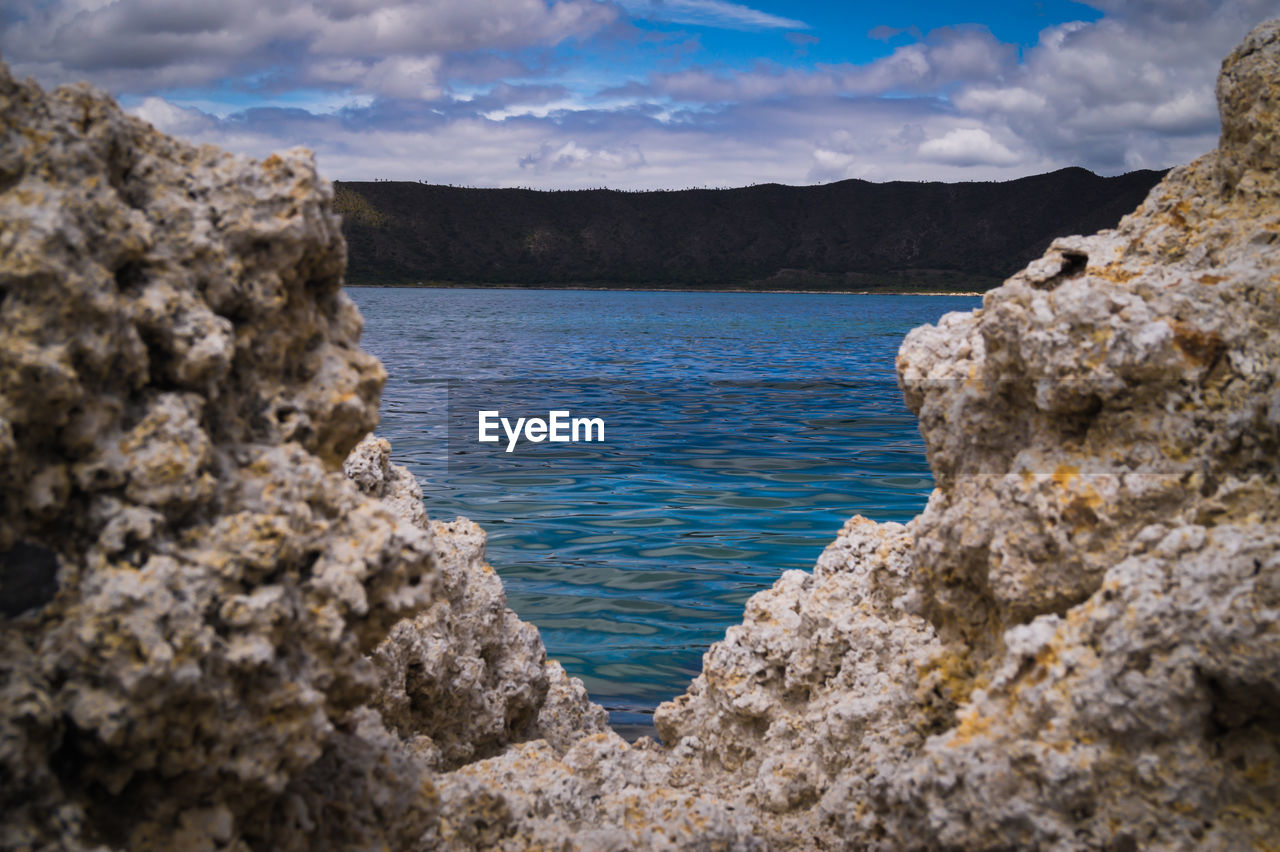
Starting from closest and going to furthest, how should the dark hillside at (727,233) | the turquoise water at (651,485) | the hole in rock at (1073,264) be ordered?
the hole in rock at (1073,264)
the turquoise water at (651,485)
the dark hillside at (727,233)

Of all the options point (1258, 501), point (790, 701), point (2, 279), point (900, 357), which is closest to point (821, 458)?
point (790, 701)

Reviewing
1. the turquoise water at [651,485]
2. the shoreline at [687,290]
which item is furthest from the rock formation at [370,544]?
the shoreline at [687,290]

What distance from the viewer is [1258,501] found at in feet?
8.18

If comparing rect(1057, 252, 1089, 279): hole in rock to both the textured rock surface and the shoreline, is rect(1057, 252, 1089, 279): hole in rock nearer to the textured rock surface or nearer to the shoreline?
the textured rock surface

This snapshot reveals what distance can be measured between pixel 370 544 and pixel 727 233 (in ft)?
632

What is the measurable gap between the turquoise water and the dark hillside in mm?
134646

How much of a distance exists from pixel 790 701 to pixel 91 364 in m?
3.35

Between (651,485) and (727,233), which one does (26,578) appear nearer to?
(651,485)

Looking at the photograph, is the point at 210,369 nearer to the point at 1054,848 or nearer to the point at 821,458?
the point at 1054,848

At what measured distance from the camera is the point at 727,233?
191m

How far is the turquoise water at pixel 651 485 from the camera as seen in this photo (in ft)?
27.5

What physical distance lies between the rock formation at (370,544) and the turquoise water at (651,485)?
4.10 m

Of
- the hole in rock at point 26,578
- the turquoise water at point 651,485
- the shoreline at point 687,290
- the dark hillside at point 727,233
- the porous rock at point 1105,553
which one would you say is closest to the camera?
the hole in rock at point 26,578

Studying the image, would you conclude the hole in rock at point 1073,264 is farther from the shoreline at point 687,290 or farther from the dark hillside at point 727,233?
the dark hillside at point 727,233
